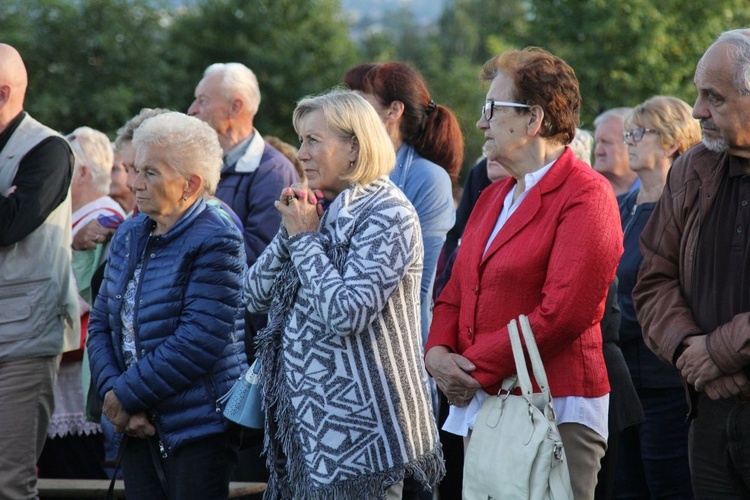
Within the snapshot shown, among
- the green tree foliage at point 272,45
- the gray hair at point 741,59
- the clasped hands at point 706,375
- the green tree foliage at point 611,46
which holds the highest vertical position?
the gray hair at point 741,59

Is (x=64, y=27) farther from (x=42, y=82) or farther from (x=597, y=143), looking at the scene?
(x=597, y=143)

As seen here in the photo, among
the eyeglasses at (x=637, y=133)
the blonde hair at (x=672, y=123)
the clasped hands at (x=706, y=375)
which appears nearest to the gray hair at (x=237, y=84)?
the eyeglasses at (x=637, y=133)

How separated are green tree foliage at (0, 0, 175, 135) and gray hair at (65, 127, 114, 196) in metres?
12.8

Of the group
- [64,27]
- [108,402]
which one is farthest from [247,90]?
[64,27]

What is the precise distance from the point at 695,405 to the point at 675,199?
735 millimetres

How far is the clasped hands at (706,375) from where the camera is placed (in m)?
3.17

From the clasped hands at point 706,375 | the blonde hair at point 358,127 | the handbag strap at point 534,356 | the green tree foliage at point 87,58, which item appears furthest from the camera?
the green tree foliage at point 87,58

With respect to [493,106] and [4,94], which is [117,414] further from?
[4,94]

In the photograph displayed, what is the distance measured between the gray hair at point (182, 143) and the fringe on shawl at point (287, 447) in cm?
81

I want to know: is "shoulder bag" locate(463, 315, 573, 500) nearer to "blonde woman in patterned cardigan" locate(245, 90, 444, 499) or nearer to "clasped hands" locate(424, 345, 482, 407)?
"clasped hands" locate(424, 345, 482, 407)

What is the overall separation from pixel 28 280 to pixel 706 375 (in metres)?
3.44

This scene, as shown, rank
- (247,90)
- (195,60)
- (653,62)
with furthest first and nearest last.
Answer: (195,60)
(653,62)
(247,90)

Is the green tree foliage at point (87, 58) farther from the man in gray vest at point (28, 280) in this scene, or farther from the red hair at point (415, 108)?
the red hair at point (415, 108)

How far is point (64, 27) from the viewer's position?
1950 cm
